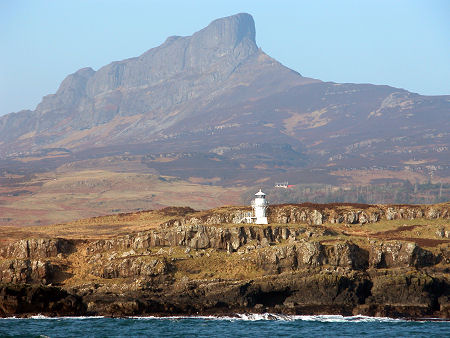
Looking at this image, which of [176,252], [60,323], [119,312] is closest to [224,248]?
[176,252]

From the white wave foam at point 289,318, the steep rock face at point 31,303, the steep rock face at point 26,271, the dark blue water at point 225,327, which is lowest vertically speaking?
the dark blue water at point 225,327

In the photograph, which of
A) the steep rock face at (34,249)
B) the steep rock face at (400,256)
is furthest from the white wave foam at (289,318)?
the steep rock face at (34,249)

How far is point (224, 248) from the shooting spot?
73.2 metres

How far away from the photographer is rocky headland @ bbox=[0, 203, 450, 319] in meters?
62.2

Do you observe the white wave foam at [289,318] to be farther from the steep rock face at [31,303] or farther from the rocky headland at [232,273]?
the steep rock face at [31,303]

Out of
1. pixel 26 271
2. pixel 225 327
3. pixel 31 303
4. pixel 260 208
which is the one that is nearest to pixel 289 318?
pixel 225 327

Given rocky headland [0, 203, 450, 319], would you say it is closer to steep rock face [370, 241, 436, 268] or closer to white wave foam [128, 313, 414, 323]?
steep rock face [370, 241, 436, 268]

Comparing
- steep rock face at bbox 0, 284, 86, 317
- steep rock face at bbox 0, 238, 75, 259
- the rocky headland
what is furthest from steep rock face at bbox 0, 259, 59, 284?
steep rock face at bbox 0, 284, 86, 317

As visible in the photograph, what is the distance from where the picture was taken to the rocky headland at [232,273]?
62.2 m

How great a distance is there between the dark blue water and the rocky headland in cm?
180

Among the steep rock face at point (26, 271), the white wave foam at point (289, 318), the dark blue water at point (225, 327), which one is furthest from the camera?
the steep rock face at point (26, 271)

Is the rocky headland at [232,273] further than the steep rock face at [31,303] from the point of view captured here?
Yes

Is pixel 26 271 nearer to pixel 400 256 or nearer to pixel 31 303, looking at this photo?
pixel 31 303

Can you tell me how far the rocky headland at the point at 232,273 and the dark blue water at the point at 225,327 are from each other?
1.80 meters
